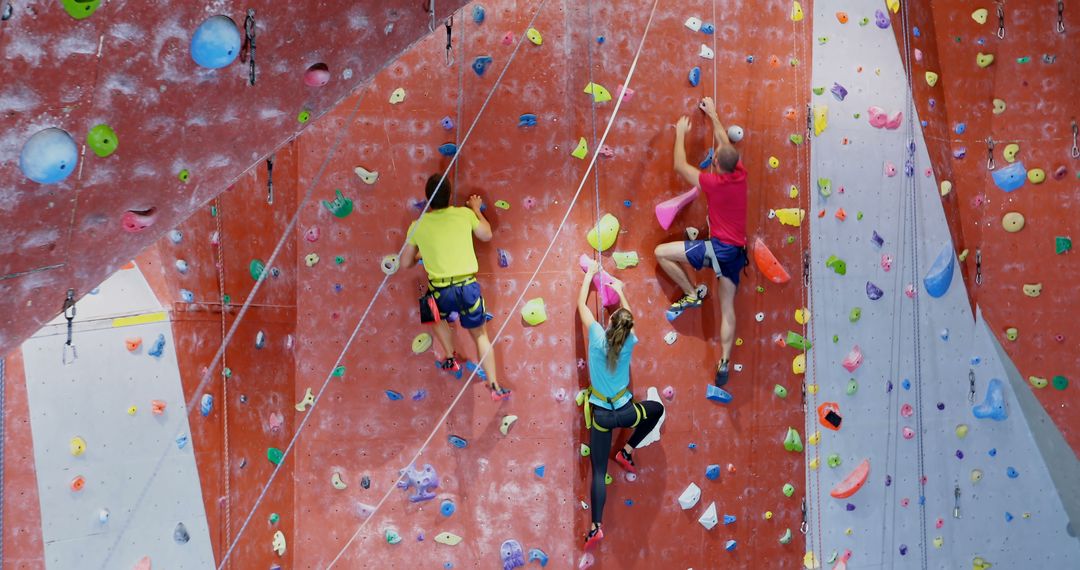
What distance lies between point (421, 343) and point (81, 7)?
2405 millimetres

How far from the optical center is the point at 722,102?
4625 mm

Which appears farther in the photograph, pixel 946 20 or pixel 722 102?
pixel 946 20

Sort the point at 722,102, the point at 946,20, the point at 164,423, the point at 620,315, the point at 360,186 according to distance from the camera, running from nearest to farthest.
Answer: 1. the point at 164,423
2. the point at 620,315
3. the point at 360,186
4. the point at 722,102
5. the point at 946,20

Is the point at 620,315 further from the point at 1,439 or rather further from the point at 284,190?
the point at 1,439

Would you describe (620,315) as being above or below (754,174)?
below

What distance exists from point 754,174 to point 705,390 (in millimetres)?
1136

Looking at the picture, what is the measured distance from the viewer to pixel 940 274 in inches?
197

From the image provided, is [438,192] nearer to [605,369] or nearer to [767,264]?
[605,369]

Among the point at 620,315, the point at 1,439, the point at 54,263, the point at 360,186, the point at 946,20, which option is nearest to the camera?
the point at 54,263

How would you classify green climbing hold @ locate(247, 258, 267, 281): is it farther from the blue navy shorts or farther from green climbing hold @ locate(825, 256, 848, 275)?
green climbing hold @ locate(825, 256, 848, 275)

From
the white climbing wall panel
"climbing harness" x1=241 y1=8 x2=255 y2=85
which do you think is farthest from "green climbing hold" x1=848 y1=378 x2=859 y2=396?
"climbing harness" x1=241 y1=8 x2=255 y2=85

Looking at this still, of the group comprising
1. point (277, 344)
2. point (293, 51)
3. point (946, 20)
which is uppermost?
point (946, 20)

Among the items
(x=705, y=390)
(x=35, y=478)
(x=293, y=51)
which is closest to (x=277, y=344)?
(x=35, y=478)

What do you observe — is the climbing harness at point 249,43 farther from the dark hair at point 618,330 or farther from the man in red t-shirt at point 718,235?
the man in red t-shirt at point 718,235
